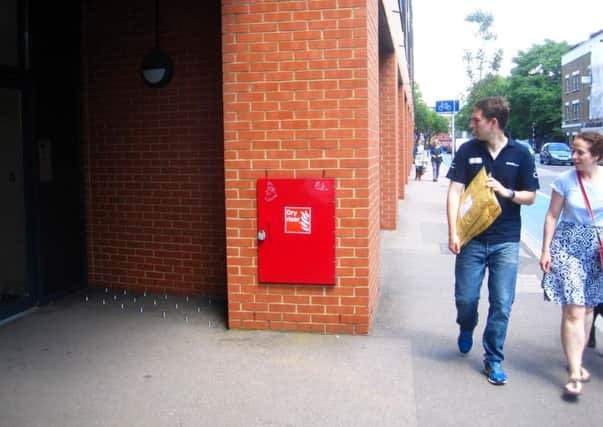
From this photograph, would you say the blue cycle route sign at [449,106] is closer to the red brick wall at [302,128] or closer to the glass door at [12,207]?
the red brick wall at [302,128]

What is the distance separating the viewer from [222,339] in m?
5.77

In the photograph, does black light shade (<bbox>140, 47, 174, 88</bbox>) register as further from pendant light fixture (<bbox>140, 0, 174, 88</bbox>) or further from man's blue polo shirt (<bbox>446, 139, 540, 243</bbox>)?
man's blue polo shirt (<bbox>446, 139, 540, 243</bbox>)

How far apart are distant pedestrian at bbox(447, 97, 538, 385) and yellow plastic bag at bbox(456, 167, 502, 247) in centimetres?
5

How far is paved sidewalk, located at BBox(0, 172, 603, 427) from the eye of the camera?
4.23 metres

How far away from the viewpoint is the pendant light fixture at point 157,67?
707cm

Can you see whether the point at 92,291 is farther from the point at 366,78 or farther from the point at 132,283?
the point at 366,78

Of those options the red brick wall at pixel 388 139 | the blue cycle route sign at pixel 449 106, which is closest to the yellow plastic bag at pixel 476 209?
the red brick wall at pixel 388 139

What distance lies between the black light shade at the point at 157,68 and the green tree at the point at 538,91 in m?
79.2

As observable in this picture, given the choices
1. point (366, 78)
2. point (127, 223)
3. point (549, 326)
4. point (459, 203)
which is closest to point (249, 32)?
point (366, 78)

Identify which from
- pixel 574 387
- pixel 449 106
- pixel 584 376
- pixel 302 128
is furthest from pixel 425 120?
pixel 574 387

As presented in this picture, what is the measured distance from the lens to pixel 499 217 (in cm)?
481

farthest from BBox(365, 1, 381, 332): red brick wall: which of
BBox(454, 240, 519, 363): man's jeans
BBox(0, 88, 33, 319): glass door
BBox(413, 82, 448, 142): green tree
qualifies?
BBox(413, 82, 448, 142): green tree

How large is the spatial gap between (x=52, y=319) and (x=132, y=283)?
1216 millimetres

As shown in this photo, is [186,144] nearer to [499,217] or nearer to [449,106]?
[499,217]
